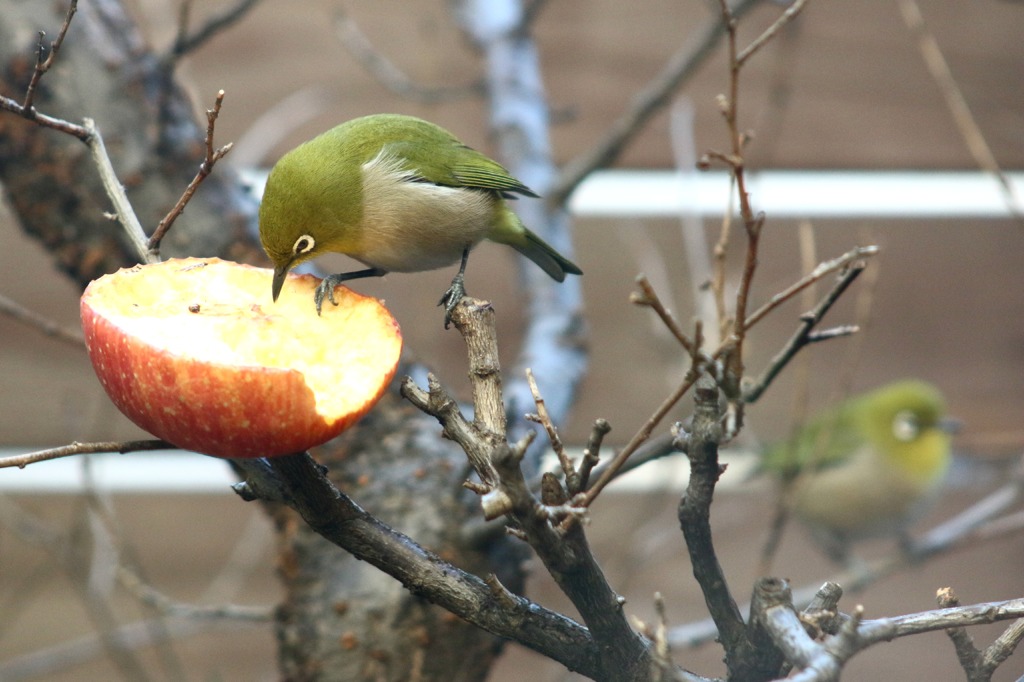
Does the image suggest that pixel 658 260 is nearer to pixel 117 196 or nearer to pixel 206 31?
pixel 206 31

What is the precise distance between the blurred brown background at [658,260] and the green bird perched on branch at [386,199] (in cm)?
97

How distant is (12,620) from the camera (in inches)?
93.6

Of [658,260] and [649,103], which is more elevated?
[658,260]

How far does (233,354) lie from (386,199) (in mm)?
556

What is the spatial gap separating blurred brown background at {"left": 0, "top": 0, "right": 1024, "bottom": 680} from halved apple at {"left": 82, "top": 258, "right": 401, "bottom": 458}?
1.44 metres

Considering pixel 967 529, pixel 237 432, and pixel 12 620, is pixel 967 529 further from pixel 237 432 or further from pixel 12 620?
pixel 12 620

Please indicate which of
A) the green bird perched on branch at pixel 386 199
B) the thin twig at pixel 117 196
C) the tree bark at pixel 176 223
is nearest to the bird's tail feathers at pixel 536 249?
the green bird perched on branch at pixel 386 199

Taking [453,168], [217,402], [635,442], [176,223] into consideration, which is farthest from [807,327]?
[176,223]

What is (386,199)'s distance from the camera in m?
1.38

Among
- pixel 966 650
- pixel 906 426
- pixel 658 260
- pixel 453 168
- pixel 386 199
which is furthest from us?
pixel 906 426

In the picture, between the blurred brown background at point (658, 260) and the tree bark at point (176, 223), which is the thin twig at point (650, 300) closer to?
the tree bark at point (176, 223)

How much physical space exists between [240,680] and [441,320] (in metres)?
1.20

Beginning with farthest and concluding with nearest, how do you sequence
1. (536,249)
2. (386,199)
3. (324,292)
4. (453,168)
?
(536,249)
(453,168)
(386,199)
(324,292)

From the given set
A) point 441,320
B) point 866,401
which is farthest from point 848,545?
point 441,320
